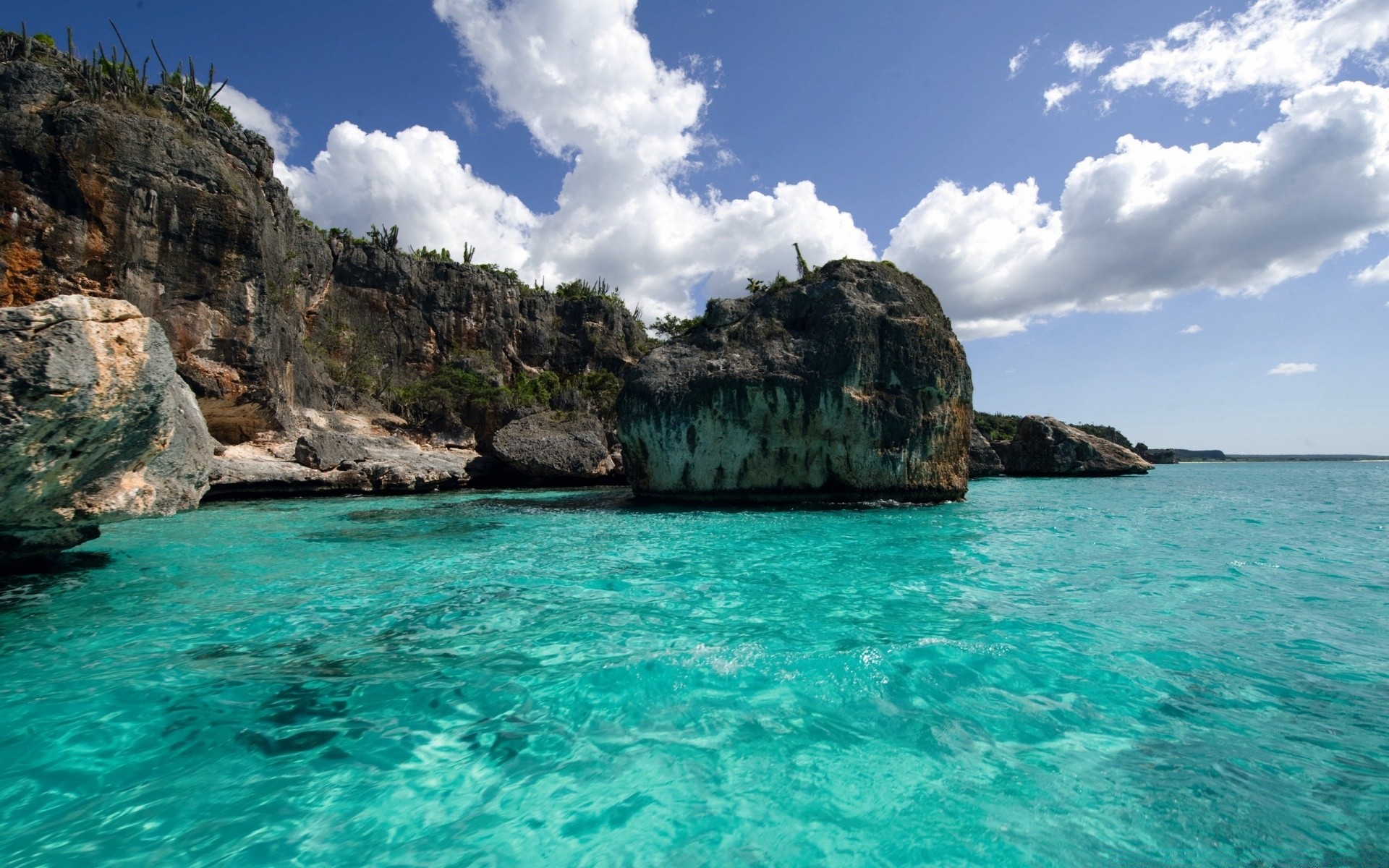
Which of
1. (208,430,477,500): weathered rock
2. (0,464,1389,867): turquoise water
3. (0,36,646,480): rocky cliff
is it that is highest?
(0,36,646,480): rocky cliff

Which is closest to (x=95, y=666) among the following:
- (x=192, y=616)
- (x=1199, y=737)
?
(x=192, y=616)

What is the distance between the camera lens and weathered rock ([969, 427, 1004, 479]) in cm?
4362

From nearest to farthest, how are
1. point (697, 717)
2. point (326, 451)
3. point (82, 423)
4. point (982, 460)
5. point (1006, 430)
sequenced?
point (697, 717), point (82, 423), point (326, 451), point (982, 460), point (1006, 430)

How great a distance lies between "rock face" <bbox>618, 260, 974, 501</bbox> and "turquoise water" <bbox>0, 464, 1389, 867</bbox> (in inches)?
387

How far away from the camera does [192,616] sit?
631cm

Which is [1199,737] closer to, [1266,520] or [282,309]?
[1266,520]

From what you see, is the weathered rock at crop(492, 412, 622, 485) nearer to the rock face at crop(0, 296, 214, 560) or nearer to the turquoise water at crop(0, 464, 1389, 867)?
the turquoise water at crop(0, 464, 1389, 867)

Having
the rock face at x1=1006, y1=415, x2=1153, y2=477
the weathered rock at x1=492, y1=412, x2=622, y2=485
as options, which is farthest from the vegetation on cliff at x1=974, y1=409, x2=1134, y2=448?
the weathered rock at x1=492, y1=412, x2=622, y2=485

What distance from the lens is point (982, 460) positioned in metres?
43.9

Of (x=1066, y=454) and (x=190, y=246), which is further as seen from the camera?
(x=1066, y=454)

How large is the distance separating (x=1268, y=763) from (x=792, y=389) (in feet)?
50.1

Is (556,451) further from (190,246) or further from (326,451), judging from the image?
(190,246)

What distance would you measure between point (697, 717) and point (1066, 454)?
150 ft

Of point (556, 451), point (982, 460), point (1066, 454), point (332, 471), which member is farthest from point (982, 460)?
point (332, 471)
